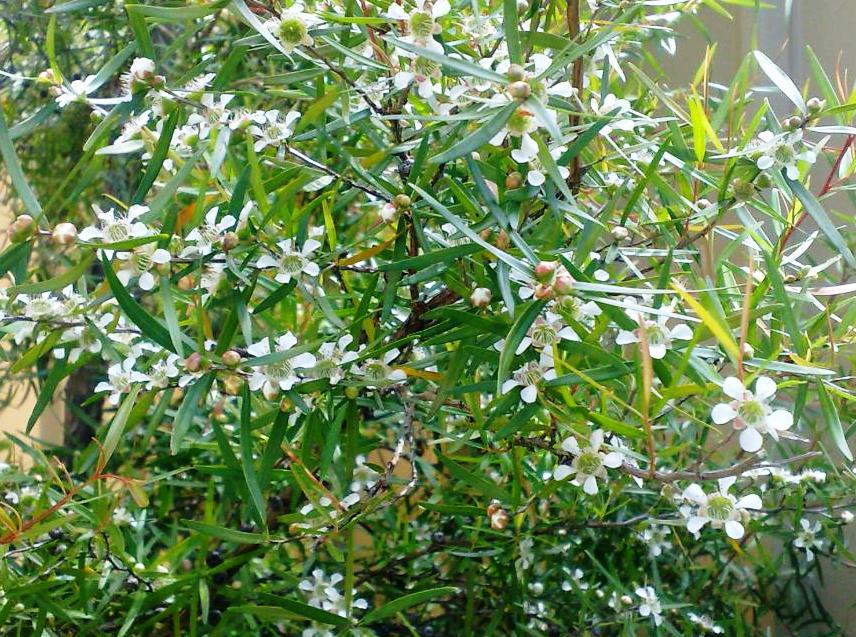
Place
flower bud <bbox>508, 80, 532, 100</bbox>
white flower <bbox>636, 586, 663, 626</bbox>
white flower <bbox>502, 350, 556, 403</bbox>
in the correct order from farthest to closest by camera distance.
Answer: white flower <bbox>636, 586, 663, 626</bbox> → white flower <bbox>502, 350, 556, 403</bbox> → flower bud <bbox>508, 80, 532, 100</bbox>

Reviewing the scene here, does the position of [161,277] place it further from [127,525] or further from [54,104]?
[127,525]

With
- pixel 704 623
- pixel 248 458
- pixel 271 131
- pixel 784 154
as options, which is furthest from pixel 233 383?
pixel 704 623

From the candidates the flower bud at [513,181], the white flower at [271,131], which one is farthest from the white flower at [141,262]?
the flower bud at [513,181]

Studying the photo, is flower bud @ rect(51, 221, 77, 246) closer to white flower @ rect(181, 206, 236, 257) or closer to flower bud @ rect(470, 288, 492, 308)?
white flower @ rect(181, 206, 236, 257)

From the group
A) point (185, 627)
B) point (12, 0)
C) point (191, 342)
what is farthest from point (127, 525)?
point (12, 0)

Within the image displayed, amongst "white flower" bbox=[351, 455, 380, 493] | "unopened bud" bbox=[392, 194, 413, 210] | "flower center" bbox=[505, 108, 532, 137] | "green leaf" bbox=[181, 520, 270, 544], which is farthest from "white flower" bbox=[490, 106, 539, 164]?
"white flower" bbox=[351, 455, 380, 493]

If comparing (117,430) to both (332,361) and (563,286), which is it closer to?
(332,361)

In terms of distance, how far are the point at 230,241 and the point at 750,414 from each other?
322mm

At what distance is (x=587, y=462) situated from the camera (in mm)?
599

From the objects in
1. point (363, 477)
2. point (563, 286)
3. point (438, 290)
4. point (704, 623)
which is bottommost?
point (704, 623)

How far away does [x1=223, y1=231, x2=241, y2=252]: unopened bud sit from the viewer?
0.59 m

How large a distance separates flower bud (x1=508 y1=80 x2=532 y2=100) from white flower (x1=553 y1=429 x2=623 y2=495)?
22 cm

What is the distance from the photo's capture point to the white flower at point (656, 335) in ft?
1.77

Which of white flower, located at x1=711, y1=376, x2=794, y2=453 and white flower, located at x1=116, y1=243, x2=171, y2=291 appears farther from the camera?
Answer: white flower, located at x1=116, y1=243, x2=171, y2=291
